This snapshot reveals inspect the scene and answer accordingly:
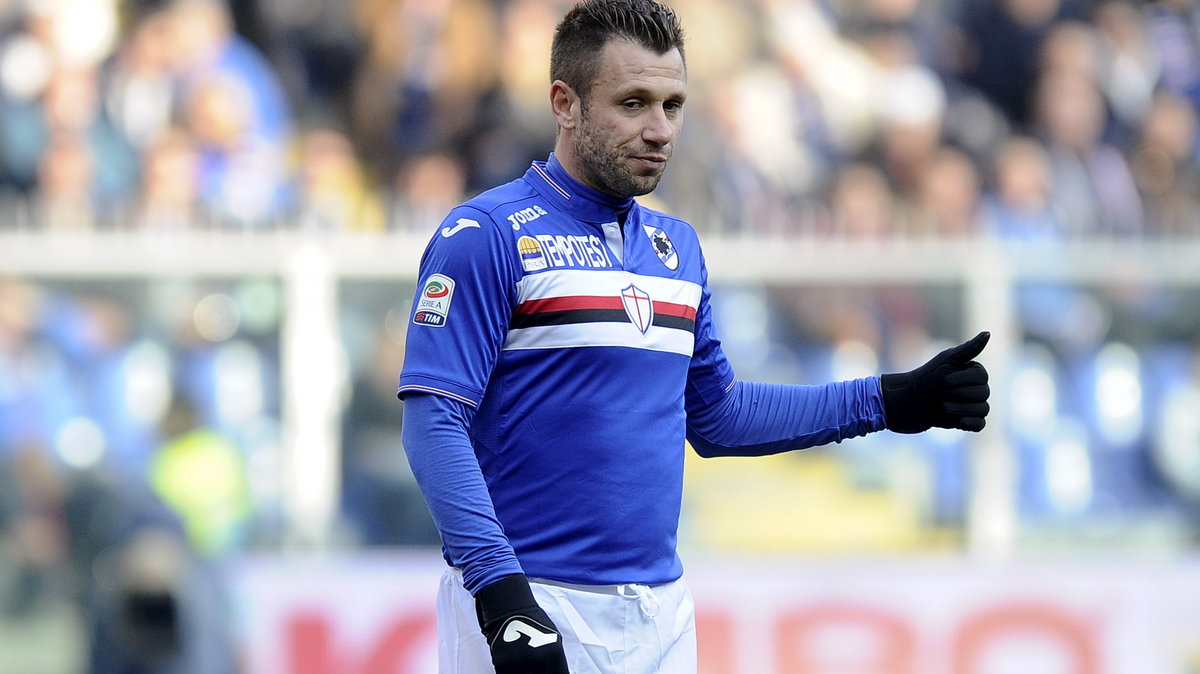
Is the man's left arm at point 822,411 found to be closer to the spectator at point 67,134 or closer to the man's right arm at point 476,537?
the man's right arm at point 476,537

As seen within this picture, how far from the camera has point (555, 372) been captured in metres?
2.97

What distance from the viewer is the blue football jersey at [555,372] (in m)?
2.89

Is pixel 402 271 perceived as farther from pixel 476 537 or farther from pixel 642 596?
pixel 476 537

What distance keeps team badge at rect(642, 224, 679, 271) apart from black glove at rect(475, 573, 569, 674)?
80 cm

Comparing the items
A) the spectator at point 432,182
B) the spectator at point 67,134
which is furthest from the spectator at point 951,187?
the spectator at point 67,134

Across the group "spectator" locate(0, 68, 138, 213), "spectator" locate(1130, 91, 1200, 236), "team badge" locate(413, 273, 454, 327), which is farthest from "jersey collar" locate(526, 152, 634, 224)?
"spectator" locate(1130, 91, 1200, 236)

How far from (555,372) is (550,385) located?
27 mm

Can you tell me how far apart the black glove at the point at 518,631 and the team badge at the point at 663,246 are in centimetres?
80

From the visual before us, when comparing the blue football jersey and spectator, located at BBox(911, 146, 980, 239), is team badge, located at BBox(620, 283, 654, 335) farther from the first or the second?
spectator, located at BBox(911, 146, 980, 239)

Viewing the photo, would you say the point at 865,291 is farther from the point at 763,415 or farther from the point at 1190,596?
the point at 763,415

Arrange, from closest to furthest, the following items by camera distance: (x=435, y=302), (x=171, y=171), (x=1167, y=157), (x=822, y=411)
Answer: (x=435, y=302)
(x=822, y=411)
(x=171, y=171)
(x=1167, y=157)

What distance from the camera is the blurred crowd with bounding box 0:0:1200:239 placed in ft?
26.7

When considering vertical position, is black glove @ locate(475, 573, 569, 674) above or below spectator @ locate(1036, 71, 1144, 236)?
below

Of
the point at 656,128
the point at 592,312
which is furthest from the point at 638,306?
the point at 656,128
